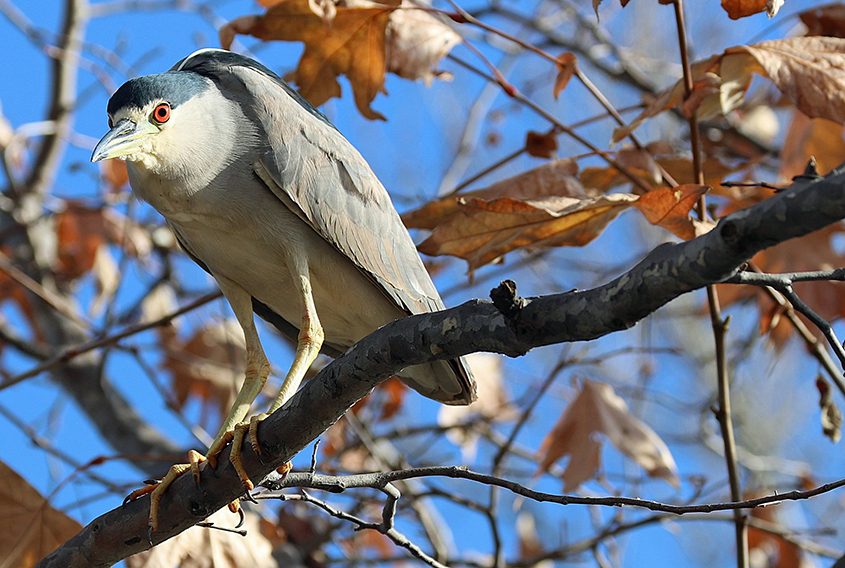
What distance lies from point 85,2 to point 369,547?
2884mm

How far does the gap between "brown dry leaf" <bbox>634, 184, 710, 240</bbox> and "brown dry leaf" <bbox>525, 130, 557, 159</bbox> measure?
30.7 inches

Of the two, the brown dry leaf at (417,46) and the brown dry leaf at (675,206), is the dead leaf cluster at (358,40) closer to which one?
the brown dry leaf at (417,46)

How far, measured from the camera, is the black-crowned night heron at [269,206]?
2.76 metres

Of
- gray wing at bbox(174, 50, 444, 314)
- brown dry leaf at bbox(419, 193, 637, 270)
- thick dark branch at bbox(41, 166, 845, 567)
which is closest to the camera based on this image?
thick dark branch at bbox(41, 166, 845, 567)

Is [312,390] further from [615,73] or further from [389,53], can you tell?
[615,73]

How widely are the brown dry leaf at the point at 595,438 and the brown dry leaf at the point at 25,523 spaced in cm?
146

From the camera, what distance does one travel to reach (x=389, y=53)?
295 cm

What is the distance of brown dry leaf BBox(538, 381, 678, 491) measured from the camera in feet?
10.9

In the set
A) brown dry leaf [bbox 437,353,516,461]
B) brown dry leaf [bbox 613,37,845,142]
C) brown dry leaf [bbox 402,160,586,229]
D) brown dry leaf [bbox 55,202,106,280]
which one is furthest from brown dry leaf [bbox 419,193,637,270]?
brown dry leaf [bbox 55,202,106,280]

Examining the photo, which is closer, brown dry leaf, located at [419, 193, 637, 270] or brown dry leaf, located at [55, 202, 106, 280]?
brown dry leaf, located at [419, 193, 637, 270]

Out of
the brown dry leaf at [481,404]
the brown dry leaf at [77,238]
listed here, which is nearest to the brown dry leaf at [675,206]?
the brown dry leaf at [481,404]

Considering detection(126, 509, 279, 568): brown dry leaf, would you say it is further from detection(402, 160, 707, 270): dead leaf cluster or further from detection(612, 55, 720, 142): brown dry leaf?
detection(612, 55, 720, 142): brown dry leaf

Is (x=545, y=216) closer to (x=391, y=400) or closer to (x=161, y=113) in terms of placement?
(x=161, y=113)

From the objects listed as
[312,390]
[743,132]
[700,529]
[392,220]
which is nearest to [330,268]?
[392,220]
